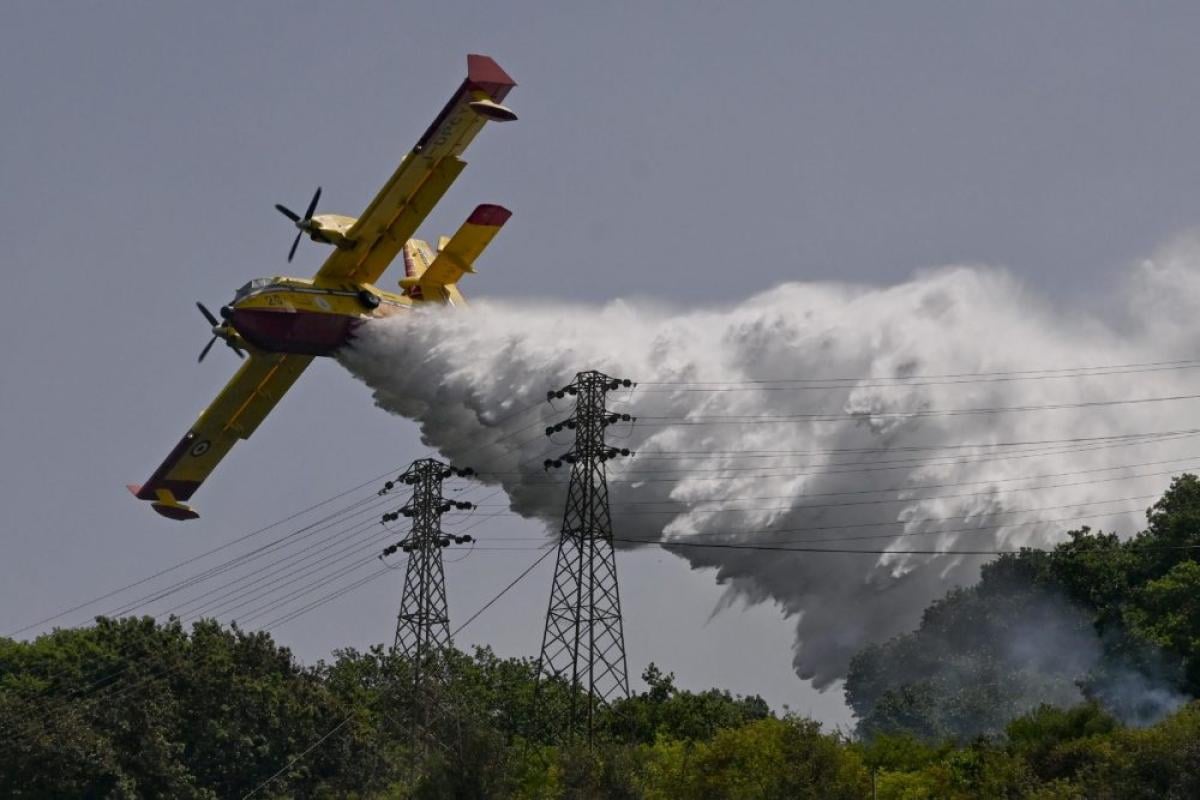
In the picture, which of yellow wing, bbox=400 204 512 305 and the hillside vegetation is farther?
yellow wing, bbox=400 204 512 305

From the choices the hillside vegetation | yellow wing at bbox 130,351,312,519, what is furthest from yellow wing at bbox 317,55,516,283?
the hillside vegetation

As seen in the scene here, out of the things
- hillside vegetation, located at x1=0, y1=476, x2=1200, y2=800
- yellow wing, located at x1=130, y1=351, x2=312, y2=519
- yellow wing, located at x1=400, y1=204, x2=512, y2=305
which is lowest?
hillside vegetation, located at x1=0, y1=476, x2=1200, y2=800

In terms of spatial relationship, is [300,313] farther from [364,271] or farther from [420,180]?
[420,180]

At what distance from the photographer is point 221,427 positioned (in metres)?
63.8

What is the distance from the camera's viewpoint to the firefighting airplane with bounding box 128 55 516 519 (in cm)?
5516

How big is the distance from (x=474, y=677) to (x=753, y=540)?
2835cm

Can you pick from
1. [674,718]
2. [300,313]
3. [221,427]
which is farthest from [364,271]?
[674,718]

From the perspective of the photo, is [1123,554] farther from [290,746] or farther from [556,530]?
[290,746]

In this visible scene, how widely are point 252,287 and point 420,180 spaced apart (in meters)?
5.78

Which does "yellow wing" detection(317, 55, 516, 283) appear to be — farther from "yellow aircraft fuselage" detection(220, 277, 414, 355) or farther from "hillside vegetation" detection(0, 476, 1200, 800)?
"hillside vegetation" detection(0, 476, 1200, 800)

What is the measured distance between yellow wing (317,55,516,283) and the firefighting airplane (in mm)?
29

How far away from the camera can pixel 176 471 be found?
6506cm

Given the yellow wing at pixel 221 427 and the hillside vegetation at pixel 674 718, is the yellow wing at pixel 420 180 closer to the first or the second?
the yellow wing at pixel 221 427

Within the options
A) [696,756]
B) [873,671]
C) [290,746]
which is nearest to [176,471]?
[290,746]
